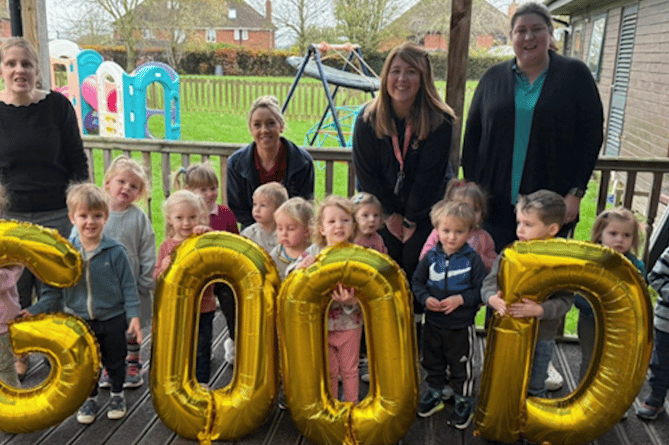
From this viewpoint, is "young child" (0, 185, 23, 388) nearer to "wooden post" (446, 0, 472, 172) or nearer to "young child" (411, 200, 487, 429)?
"young child" (411, 200, 487, 429)

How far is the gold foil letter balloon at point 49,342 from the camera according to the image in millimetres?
2338

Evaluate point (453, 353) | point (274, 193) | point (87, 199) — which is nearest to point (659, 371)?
point (453, 353)

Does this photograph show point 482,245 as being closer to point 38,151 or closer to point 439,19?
point 38,151

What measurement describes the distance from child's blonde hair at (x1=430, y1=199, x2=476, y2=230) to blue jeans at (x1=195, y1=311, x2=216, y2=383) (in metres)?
1.26

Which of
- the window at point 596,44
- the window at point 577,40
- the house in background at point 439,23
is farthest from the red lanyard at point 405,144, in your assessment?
the house in background at point 439,23

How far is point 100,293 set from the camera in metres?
2.61

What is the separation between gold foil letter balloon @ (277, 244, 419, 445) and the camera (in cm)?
225

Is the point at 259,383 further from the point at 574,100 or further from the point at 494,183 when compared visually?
the point at 574,100

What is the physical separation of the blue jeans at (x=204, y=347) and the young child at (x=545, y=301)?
1383 millimetres

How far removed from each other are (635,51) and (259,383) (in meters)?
9.00

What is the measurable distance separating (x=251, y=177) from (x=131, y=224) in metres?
0.66

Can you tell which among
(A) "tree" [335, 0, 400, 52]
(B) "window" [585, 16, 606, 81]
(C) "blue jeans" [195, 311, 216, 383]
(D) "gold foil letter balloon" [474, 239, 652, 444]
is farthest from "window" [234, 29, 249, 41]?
(D) "gold foil letter balloon" [474, 239, 652, 444]

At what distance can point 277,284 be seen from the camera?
237 centimetres

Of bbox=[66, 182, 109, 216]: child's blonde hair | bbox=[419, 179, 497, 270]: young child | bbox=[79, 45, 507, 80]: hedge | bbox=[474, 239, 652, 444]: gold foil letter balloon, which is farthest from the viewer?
bbox=[79, 45, 507, 80]: hedge
